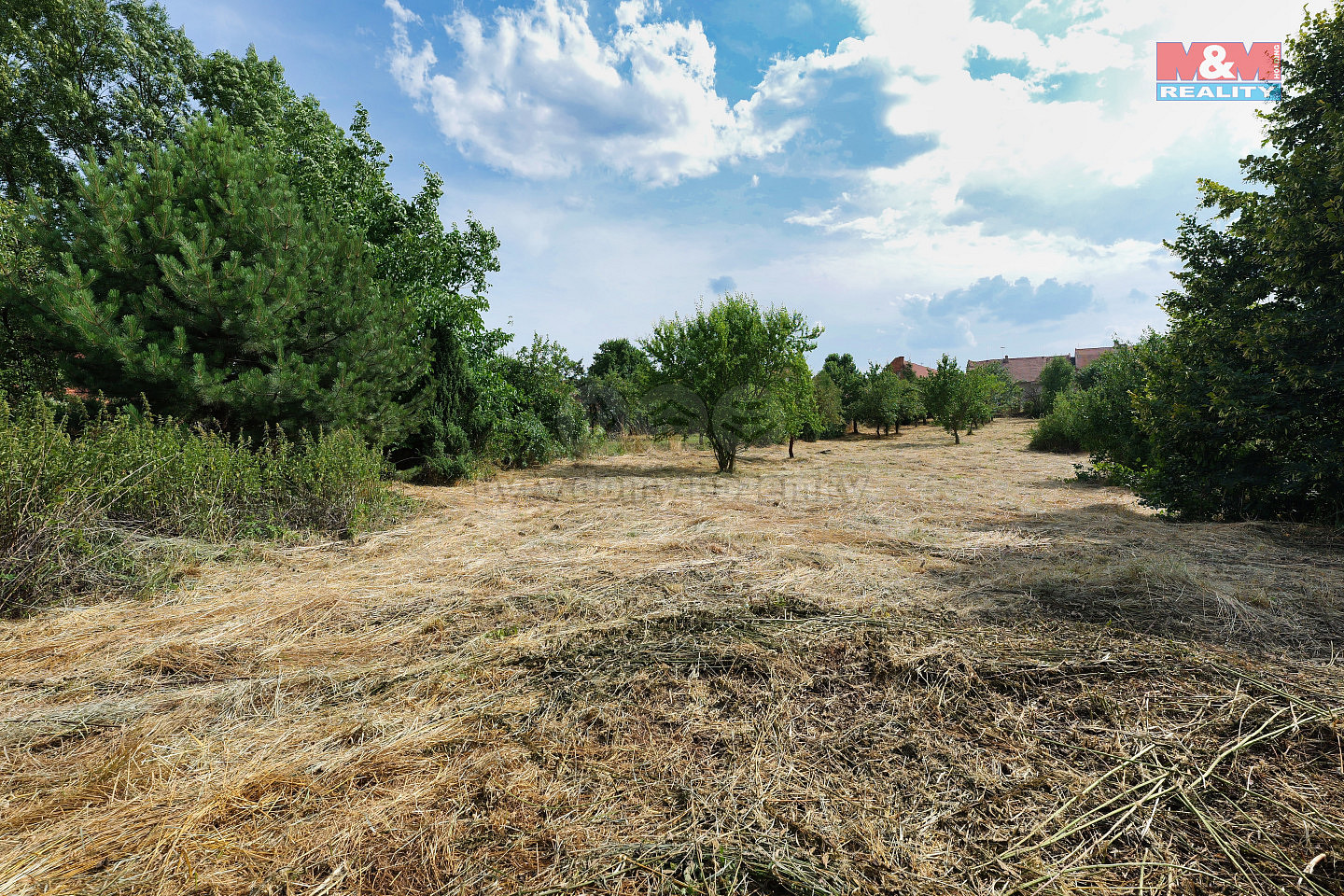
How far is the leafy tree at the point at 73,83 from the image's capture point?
12.6 metres

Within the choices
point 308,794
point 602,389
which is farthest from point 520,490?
point 602,389

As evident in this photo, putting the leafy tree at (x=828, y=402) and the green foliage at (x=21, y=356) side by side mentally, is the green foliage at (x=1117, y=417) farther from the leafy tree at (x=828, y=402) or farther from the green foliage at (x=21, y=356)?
the green foliage at (x=21, y=356)

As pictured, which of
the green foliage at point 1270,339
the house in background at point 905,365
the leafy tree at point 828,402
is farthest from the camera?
the house in background at point 905,365

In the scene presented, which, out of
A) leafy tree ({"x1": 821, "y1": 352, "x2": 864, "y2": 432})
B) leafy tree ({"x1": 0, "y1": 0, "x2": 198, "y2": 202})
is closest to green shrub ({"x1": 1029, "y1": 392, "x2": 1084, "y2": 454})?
leafy tree ({"x1": 821, "y1": 352, "x2": 864, "y2": 432})

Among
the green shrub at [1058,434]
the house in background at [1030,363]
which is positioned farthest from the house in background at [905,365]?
the green shrub at [1058,434]

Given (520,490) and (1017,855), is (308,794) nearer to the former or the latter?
(1017,855)

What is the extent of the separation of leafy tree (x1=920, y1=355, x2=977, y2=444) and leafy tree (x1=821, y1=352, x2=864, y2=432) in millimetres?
3961

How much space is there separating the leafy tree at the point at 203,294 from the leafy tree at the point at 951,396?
24707mm

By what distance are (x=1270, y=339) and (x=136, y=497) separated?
36.9 feet

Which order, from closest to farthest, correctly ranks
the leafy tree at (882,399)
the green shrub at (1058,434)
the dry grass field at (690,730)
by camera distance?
1. the dry grass field at (690,730)
2. the green shrub at (1058,434)
3. the leafy tree at (882,399)

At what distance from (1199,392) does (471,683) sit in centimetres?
861

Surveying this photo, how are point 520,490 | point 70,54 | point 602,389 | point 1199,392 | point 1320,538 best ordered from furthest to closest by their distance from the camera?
1. point 602,389
2. point 70,54
3. point 520,490
4. point 1199,392
5. point 1320,538

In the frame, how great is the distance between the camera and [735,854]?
1.63 meters

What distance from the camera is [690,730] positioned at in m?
2.28
